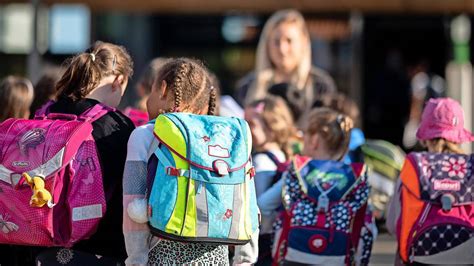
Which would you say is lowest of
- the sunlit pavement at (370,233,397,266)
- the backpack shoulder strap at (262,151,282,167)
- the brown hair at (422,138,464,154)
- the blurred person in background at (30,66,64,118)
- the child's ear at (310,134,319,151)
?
the sunlit pavement at (370,233,397,266)

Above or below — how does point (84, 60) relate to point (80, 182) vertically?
above

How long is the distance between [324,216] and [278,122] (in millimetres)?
1007

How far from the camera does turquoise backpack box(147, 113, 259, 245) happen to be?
4.51 m

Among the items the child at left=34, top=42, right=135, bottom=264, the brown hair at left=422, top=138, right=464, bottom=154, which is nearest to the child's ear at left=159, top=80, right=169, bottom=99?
the child at left=34, top=42, right=135, bottom=264

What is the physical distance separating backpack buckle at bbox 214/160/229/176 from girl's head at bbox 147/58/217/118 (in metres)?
0.41

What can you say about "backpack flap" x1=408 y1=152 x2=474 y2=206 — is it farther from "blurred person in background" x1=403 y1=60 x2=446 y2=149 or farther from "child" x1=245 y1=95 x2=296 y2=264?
"blurred person in background" x1=403 y1=60 x2=446 y2=149

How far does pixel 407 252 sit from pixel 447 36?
10524 mm

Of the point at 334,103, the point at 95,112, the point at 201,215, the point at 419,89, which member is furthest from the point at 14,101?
the point at 419,89

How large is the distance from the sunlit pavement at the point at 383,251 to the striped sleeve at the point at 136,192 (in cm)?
534

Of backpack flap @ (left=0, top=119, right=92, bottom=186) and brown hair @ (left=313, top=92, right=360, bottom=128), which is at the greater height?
backpack flap @ (left=0, top=119, right=92, bottom=186)

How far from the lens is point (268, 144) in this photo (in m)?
6.87

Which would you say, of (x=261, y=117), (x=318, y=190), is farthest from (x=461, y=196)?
(x=261, y=117)

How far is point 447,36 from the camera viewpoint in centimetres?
1598

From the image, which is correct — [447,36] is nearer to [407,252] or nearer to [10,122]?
[407,252]
